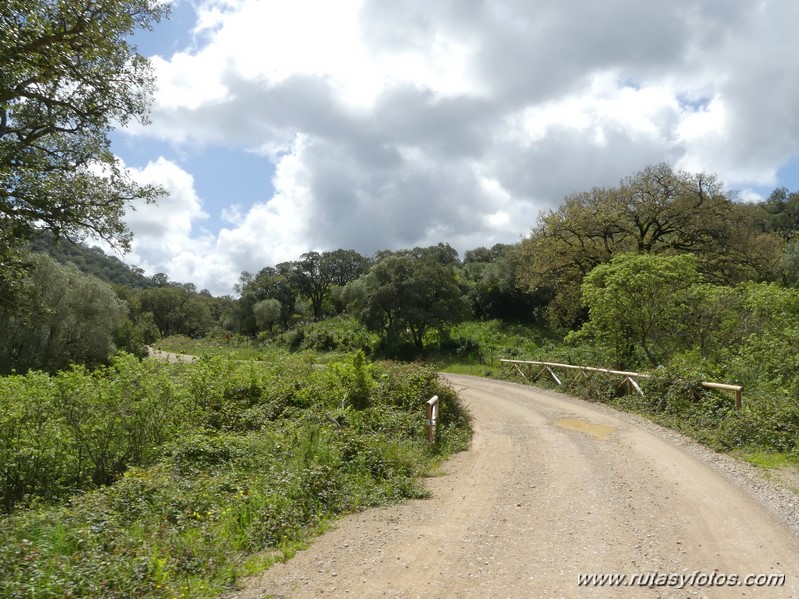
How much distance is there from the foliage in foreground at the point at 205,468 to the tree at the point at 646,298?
841 centimetres

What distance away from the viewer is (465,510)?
7.57 m

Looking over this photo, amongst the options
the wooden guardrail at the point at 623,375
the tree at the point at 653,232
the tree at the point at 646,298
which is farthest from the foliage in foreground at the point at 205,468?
the tree at the point at 653,232

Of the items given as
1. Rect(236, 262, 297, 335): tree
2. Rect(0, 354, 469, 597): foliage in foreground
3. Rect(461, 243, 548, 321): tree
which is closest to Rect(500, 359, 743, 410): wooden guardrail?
Rect(0, 354, 469, 597): foliage in foreground

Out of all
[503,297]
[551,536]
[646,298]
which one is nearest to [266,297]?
[503,297]

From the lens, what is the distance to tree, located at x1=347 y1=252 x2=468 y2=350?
37.3 metres

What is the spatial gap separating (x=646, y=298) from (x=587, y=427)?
7538 millimetres

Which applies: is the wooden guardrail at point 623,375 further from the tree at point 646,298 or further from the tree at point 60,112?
the tree at point 60,112

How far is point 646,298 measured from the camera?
63.2 ft

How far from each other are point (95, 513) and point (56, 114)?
8.25m

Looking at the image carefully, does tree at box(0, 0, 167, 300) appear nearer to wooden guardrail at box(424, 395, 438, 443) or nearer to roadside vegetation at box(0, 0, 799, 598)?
roadside vegetation at box(0, 0, 799, 598)

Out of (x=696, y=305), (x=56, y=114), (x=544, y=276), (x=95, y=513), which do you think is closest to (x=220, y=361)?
(x=56, y=114)

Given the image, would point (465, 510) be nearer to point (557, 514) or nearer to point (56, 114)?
point (557, 514)

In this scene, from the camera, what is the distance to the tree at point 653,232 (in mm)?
28266

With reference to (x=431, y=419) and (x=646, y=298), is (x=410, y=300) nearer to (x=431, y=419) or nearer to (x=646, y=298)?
(x=646, y=298)
